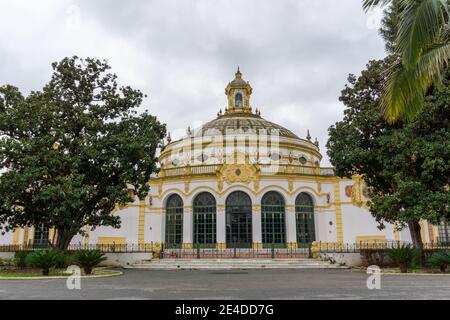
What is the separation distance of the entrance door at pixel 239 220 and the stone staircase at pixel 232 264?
7.86 m

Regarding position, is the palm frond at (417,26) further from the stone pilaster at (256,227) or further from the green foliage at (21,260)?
the stone pilaster at (256,227)

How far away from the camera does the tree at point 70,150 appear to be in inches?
733

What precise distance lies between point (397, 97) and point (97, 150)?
1485 cm

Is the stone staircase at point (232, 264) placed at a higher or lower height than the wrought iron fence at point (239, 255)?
lower

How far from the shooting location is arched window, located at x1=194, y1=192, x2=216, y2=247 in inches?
1304

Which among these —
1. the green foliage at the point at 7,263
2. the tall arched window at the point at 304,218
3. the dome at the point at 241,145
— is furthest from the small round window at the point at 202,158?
the green foliage at the point at 7,263

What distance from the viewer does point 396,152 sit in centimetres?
1973

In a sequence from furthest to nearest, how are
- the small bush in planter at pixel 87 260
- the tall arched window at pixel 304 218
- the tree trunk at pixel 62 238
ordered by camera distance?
the tall arched window at pixel 304 218 < the tree trunk at pixel 62 238 < the small bush in planter at pixel 87 260

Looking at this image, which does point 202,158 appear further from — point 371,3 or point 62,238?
point 371,3

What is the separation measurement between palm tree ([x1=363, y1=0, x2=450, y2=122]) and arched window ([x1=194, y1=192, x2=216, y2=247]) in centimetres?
2348

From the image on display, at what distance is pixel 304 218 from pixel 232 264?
12416 millimetres

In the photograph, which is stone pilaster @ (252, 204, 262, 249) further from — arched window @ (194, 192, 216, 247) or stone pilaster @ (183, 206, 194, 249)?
stone pilaster @ (183, 206, 194, 249)

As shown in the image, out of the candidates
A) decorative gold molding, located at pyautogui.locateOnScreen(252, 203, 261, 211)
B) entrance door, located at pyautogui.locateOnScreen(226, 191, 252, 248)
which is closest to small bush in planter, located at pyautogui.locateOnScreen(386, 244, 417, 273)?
decorative gold molding, located at pyautogui.locateOnScreen(252, 203, 261, 211)

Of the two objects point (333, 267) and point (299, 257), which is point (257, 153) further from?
point (333, 267)
